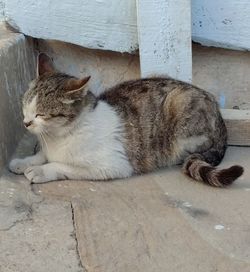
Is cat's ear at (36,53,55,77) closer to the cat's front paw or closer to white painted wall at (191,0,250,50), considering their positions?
the cat's front paw

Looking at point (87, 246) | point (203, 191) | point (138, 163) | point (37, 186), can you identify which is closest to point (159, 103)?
point (138, 163)

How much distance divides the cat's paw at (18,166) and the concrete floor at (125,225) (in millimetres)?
36

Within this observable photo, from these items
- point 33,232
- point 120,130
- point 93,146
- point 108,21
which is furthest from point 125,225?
point 108,21

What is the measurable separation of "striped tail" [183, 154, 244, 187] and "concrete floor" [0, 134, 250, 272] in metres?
0.05

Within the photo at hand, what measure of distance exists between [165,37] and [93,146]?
0.90 meters

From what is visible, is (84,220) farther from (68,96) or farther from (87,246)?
(68,96)

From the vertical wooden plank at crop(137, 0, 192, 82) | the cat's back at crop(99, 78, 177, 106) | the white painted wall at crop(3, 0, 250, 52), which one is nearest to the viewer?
the cat's back at crop(99, 78, 177, 106)

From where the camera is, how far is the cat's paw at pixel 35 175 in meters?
3.01

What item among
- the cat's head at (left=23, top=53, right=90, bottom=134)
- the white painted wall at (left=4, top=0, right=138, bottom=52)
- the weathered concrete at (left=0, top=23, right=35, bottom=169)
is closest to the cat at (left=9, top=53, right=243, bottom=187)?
the cat's head at (left=23, top=53, right=90, bottom=134)

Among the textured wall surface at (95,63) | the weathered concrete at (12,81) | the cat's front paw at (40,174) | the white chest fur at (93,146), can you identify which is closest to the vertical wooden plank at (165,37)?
the textured wall surface at (95,63)

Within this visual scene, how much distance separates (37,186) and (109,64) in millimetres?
1162

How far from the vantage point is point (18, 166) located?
312 centimetres

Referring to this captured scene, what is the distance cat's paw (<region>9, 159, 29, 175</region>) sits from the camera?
311 cm

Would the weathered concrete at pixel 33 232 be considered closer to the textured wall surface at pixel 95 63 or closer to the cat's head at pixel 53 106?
the cat's head at pixel 53 106
